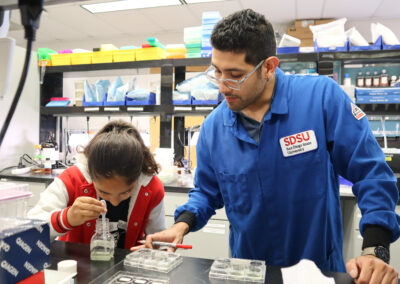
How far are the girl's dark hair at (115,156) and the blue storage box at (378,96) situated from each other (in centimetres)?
227

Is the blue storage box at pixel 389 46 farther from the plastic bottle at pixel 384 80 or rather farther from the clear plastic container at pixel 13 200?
the clear plastic container at pixel 13 200

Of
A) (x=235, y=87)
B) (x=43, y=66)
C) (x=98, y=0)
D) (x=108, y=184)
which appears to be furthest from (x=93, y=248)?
(x=98, y=0)

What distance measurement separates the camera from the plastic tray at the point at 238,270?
0.87 metres

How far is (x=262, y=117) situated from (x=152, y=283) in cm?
72

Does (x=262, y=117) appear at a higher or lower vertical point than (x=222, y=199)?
higher

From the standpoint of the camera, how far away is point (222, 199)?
4.63 ft

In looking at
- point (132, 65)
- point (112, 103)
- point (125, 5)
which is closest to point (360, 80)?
point (132, 65)

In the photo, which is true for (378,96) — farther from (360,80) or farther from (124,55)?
(124,55)

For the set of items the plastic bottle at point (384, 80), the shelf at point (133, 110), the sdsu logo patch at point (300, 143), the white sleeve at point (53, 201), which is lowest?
the white sleeve at point (53, 201)

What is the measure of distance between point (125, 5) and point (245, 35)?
11.9ft

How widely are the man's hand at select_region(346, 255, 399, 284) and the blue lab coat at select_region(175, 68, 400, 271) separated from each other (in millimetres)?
285

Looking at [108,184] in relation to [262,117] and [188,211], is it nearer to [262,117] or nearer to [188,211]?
[188,211]

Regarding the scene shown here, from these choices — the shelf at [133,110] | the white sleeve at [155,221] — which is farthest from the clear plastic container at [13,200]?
the shelf at [133,110]

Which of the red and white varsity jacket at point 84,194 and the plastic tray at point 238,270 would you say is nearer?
the plastic tray at point 238,270
